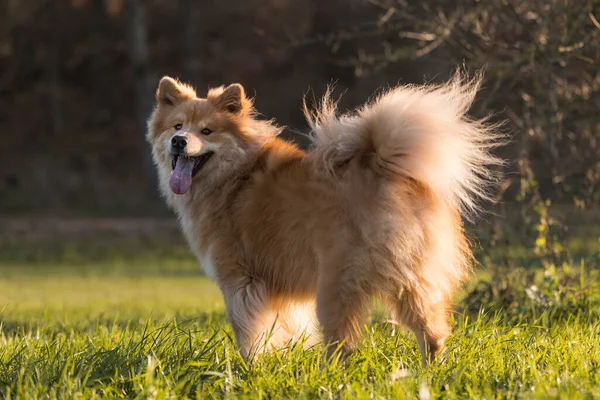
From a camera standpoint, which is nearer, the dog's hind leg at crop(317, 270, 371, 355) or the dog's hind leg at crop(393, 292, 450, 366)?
the dog's hind leg at crop(317, 270, 371, 355)

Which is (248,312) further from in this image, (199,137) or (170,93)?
(170,93)

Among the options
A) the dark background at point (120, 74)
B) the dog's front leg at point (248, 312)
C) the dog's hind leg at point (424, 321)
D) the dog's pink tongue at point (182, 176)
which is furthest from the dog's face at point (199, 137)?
the dark background at point (120, 74)

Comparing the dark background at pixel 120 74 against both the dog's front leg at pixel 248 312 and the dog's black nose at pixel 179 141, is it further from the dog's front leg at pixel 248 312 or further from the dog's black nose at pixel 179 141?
the dog's front leg at pixel 248 312

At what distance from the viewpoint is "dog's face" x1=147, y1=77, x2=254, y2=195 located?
18.6ft

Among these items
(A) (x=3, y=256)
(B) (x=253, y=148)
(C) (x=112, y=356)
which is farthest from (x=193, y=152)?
(A) (x=3, y=256)

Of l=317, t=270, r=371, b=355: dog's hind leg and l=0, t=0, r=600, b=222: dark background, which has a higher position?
l=0, t=0, r=600, b=222: dark background

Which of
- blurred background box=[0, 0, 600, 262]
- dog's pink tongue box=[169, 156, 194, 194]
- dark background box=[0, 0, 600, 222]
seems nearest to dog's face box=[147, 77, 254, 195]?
dog's pink tongue box=[169, 156, 194, 194]

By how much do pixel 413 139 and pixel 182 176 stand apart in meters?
1.79

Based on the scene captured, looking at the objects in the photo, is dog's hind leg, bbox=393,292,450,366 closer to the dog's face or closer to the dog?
the dog

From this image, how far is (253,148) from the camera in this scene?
227 inches

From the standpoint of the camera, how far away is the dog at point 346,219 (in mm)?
4613

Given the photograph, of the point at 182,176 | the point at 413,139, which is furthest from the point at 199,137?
the point at 413,139

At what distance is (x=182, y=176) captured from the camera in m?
5.68

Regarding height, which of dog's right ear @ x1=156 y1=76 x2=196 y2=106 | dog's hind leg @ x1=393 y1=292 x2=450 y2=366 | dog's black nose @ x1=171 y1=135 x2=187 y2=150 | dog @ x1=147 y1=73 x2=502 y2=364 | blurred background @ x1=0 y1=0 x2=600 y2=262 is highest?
blurred background @ x1=0 y1=0 x2=600 y2=262
